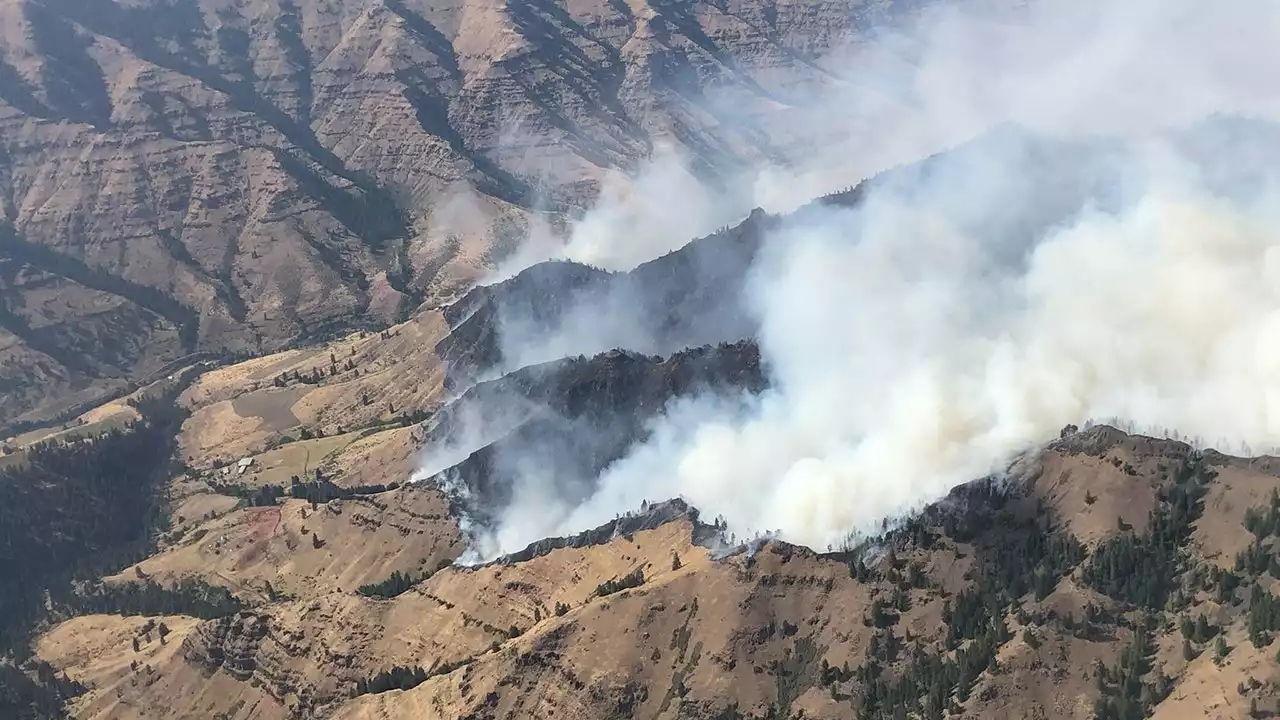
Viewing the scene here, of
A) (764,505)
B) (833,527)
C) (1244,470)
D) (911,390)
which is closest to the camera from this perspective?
(1244,470)

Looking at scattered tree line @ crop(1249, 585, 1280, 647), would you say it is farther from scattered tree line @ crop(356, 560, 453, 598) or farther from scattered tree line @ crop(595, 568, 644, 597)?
scattered tree line @ crop(356, 560, 453, 598)

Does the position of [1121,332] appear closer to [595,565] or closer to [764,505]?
[764,505]

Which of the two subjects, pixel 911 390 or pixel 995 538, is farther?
pixel 911 390

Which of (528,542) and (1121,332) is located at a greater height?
(1121,332)

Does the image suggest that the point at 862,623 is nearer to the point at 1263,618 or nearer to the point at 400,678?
the point at 1263,618

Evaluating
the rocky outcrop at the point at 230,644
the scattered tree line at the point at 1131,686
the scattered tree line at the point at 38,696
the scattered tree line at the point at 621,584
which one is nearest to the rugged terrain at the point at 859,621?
the scattered tree line at the point at 1131,686

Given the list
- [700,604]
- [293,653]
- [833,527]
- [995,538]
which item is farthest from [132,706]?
[995,538]

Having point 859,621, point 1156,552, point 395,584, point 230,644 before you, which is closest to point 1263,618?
point 1156,552

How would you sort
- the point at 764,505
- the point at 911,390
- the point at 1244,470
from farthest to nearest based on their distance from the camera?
the point at 911,390 < the point at 764,505 < the point at 1244,470
